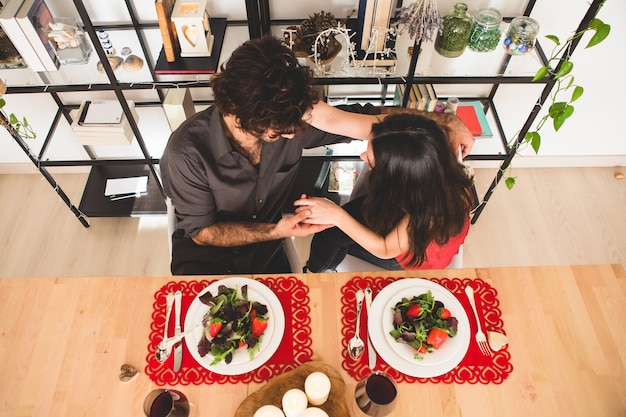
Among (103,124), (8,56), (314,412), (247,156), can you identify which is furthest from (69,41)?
(314,412)

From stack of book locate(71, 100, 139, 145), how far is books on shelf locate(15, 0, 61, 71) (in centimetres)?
27

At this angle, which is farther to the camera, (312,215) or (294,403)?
(312,215)

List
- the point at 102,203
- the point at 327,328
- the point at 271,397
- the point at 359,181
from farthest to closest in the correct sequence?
the point at 102,203 → the point at 359,181 → the point at 327,328 → the point at 271,397

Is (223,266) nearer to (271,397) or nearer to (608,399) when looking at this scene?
(271,397)

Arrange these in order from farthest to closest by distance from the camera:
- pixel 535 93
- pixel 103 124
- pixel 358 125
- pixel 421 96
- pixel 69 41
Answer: pixel 535 93
pixel 103 124
pixel 421 96
pixel 69 41
pixel 358 125

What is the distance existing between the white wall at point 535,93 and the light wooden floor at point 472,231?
16cm

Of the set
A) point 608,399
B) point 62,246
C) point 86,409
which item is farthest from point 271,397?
point 62,246

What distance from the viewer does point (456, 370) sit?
1188 millimetres

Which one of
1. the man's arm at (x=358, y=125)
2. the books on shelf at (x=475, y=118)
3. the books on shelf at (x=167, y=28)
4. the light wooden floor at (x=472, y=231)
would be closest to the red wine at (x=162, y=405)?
the man's arm at (x=358, y=125)

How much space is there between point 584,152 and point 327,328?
7.52 ft

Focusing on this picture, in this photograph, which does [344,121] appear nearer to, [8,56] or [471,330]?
[471,330]

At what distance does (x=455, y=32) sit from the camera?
1.84 m

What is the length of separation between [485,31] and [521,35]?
0.50 ft

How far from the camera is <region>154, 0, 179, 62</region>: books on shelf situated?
1.68 metres
